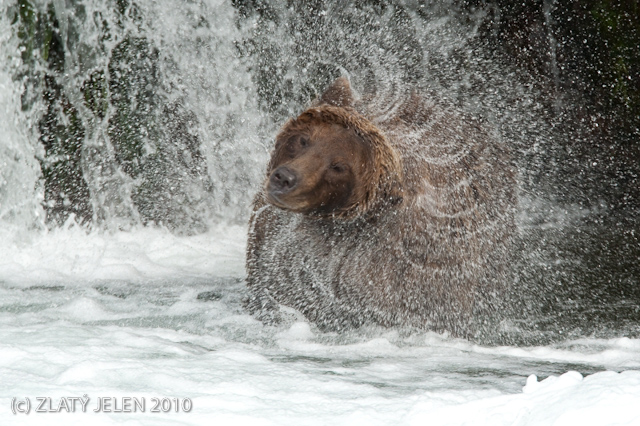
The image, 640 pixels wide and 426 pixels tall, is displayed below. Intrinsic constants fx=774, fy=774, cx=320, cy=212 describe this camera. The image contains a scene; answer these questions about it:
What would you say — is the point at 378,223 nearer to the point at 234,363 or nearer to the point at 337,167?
the point at 337,167

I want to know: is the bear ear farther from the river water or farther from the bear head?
the bear head

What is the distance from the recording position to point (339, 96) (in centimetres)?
509

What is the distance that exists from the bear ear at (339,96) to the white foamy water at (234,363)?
1427 mm

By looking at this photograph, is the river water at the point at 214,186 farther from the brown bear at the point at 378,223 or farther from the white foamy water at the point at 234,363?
the brown bear at the point at 378,223

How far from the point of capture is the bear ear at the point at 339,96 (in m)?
5.03

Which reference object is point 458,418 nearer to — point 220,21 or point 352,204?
point 352,204

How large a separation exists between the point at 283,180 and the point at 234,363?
111 centimetres

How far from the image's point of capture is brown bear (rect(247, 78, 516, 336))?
13.9 feet

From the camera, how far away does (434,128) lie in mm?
4895

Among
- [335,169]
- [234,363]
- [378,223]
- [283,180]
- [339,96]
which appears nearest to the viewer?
[234,363]

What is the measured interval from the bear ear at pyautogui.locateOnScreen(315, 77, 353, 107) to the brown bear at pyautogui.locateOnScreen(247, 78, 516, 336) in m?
0.02

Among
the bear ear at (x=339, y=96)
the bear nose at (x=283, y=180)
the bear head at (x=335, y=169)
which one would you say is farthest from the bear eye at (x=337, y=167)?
the bear ear at (x=339, y=96)

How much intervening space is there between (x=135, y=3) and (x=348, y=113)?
3.31 m

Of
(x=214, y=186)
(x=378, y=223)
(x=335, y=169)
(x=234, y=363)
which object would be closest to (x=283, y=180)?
(x=335, y=169)
